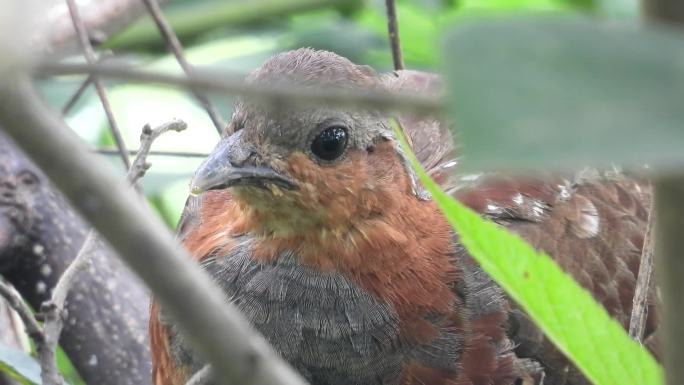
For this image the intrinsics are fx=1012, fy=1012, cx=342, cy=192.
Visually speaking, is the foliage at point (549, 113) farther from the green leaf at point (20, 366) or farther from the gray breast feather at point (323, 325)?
the gray breast feather at point (323, 325)

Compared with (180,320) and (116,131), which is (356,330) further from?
(180,320)

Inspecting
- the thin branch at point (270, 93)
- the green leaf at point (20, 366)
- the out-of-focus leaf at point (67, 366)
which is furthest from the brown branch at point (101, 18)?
the thin branch at point (270, 93)

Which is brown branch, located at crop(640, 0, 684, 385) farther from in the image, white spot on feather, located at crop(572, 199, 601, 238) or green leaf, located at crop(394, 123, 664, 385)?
white spot on feather, located at crop(572, 199, 601, 238)

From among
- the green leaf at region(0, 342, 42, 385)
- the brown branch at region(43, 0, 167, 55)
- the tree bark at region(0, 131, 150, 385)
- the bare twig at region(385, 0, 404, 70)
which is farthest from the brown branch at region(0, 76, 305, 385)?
the brown branch at region(43, 0, 167, 55)

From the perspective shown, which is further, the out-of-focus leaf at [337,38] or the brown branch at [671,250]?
the out-of-focus leaf at [337,38]

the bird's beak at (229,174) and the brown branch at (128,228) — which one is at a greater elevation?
the brown branch at (128,228)

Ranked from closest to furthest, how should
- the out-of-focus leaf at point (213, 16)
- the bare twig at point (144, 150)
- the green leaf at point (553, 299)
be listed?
1. the green leaf at point (553, 299)
2. the bare twig at point (144, 150)
3. the out-of-focus leaf at point (213, 16)

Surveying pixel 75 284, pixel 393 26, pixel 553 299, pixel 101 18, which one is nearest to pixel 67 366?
pixel 75 284
